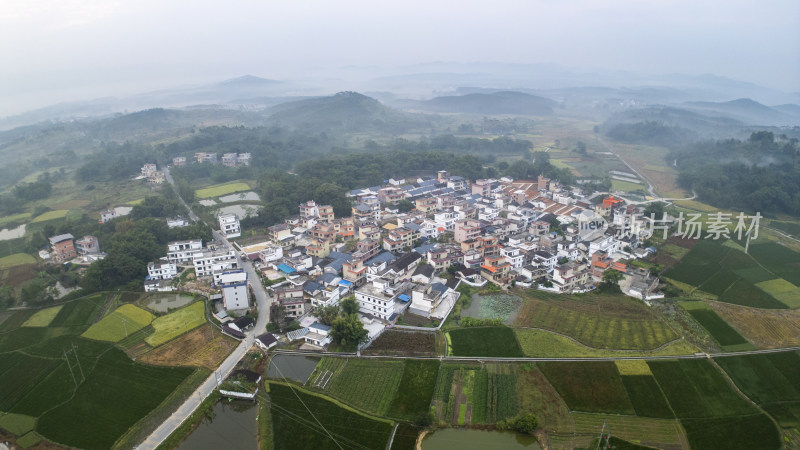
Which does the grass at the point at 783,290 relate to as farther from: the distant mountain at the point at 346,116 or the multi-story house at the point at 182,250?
the distant mountain at the point at 346,116

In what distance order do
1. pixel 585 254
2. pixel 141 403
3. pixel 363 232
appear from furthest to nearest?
pixel 363 232 → pixel 585 254 → pixel 141 403

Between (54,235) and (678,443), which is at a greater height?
(54,235)

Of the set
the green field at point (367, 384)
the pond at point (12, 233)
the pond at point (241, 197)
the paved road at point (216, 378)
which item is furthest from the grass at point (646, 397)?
the pond at point (12, 233)

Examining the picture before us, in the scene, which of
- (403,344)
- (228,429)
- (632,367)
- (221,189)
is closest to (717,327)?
(632,367)

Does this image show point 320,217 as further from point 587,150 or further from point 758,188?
point 587,150

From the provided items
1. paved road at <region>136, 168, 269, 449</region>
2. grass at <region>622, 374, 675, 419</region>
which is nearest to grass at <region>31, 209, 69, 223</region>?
paved road at <region>136, 168, 269, 449</region>

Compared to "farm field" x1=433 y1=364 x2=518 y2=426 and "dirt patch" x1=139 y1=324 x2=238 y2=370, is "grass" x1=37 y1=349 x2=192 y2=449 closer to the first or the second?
"dirt patch" x1=139 y1=324 x2=238 y2=370

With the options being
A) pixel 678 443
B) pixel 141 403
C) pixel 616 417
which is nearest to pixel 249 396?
pixel 141 403
